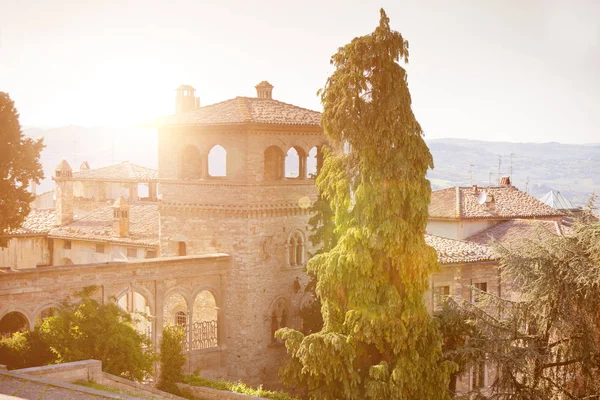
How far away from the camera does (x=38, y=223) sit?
132 feet

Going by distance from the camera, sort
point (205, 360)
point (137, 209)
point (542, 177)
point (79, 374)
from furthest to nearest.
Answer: point (542, 177)
point (137, 209)
point (205, 360)
point (79, 374)

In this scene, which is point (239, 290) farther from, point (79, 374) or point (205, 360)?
point (79, 374)

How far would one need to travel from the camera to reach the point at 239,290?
2514 cm

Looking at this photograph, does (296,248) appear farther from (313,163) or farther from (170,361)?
(170,361)

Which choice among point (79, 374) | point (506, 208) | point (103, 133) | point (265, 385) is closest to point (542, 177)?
point (103, 133)

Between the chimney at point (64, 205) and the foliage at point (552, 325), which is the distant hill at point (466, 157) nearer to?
the chimney at point (64, 205)

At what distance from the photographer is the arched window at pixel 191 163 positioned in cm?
2691

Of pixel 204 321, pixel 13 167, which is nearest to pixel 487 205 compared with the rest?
pixel 204 321

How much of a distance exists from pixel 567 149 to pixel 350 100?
602ft

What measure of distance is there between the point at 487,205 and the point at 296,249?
15.8 meters

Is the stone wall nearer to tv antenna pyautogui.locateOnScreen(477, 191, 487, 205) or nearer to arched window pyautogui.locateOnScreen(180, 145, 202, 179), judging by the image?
arched window pyautogui.locateOnScreen(180, 145, 202, 179)

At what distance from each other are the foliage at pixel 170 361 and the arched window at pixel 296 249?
19.3 feet

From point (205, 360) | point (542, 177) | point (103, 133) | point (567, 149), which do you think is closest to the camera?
point (205, 360)

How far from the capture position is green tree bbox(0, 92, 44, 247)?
20766 mm
